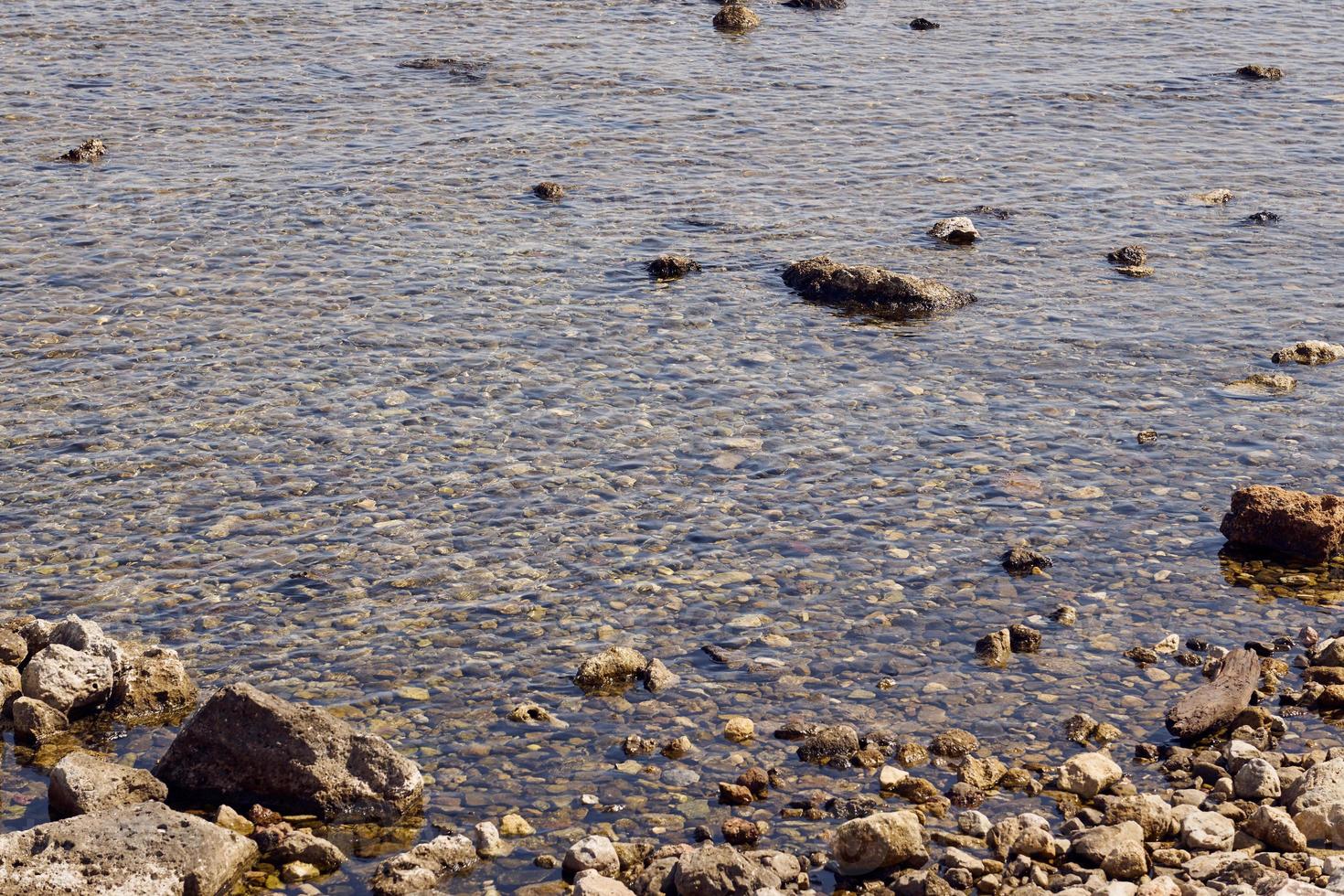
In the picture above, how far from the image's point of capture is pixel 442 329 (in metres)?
23.5

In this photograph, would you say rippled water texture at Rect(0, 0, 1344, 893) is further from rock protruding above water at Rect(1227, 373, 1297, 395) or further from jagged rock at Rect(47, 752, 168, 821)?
jagged rock at Rect(47, 752, 168, 821)

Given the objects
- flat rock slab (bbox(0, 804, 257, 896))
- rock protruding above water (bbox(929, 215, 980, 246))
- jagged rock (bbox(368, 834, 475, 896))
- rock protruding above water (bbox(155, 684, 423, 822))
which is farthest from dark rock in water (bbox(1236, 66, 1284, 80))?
flat rock slab (bbox(0, 804, 257, 896))

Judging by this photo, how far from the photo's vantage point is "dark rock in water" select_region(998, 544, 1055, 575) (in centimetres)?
1730

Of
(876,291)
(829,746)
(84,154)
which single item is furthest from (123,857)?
(84,154)

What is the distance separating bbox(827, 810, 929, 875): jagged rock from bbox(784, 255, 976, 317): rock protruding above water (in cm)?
1351

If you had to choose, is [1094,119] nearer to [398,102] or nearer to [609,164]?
[609,164]

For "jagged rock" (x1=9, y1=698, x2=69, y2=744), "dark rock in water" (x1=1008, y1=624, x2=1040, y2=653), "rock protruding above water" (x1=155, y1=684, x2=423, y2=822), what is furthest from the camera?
"dark rock in water" (x1=1008, y1=624, x2=1040, y2=653)

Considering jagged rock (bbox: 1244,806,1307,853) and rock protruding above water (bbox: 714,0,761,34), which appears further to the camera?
rock protruding above water (bbox: 714,0,761,34)

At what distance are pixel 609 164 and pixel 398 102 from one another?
665 cm

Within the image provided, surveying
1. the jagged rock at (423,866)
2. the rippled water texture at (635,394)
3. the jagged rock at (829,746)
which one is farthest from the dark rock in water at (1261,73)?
the jagged rock at (423,866)

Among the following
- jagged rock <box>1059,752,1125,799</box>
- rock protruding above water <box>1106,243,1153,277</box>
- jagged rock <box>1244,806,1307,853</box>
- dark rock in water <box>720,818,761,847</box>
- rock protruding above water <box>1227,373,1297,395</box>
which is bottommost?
dark rock in water <box>720,818,761,847</box>

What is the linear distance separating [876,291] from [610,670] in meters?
11.5

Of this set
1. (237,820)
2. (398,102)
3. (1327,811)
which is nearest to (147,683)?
(237,820)

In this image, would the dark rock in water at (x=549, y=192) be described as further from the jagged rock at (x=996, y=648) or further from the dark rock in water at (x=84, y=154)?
the jagged rock at (x=996, y=648)
